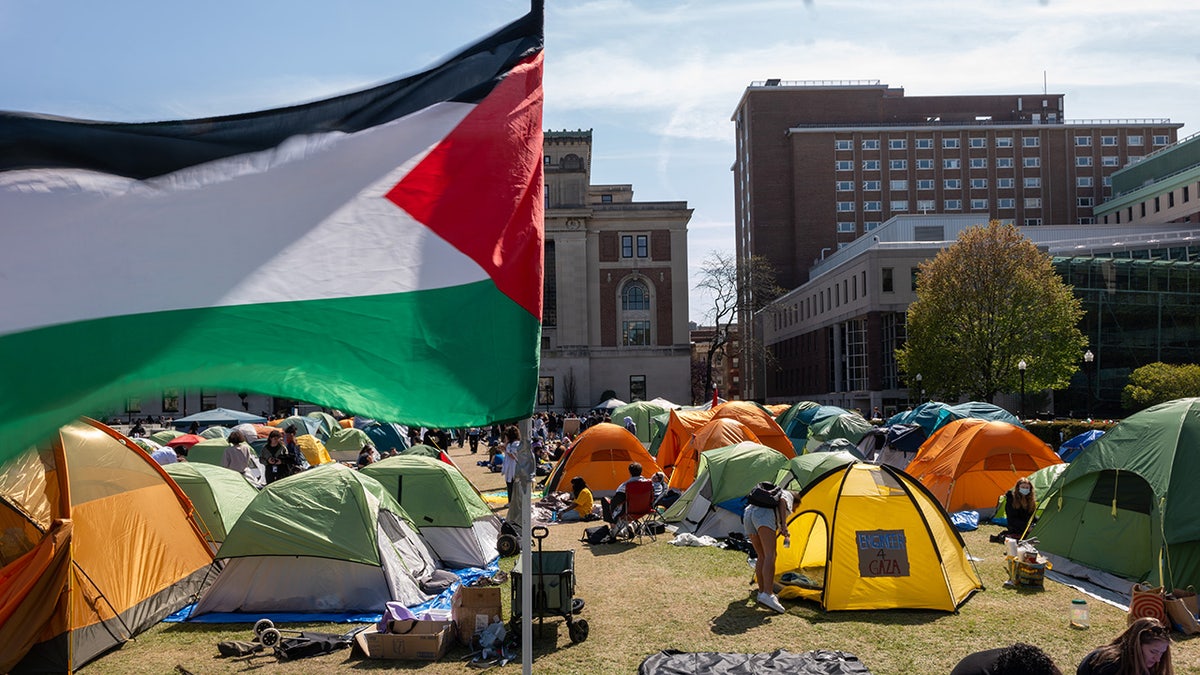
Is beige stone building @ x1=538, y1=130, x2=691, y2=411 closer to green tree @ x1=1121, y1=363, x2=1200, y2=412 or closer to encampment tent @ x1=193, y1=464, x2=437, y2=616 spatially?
green tree @ x1=1121, y1=363, x2=1200, y2=412

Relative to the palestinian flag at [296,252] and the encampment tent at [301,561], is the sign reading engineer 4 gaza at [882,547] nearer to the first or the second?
the encampment tent at [301,561]

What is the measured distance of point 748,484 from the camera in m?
15.5

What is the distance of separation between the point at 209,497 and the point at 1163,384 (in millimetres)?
38016

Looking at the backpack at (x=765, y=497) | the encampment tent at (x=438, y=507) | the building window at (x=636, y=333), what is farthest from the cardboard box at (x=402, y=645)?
the building window at (x=636, y=333)

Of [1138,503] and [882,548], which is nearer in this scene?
[882,548]

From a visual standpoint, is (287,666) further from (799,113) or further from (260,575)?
(799,113)

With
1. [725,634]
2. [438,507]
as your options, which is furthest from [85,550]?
[725,634]

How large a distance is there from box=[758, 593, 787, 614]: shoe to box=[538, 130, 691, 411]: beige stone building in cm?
6202

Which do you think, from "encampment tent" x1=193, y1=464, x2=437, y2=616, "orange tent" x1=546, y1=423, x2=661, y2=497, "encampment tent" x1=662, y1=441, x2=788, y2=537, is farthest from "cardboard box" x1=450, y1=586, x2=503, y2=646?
"orange tent" x1=546, y1=423, x2=661, y2=497

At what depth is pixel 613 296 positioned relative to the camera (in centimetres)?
7469

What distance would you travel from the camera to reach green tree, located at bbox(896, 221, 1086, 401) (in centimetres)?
4184

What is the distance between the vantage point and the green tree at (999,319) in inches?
1647

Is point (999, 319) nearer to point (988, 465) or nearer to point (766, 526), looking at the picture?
point (988, 465)

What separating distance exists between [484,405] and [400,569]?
6965mm
